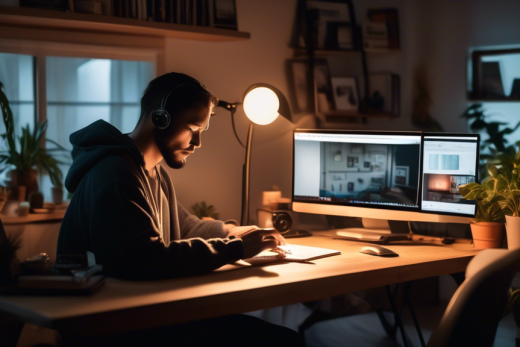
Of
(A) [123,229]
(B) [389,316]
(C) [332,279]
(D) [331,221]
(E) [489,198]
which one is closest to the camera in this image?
(A) [123,229]

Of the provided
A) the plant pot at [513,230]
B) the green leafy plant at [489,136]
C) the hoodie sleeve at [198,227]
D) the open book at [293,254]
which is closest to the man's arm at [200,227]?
the hoodie sleeve at [198,227]

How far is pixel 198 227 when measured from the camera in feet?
7.32

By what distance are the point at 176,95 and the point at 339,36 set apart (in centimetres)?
171

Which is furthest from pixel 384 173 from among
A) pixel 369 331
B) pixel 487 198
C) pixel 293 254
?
pixel 369 331

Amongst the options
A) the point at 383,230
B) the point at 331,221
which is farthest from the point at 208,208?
the point at 383,230

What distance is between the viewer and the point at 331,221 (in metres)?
3.12

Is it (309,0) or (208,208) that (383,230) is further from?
(309,0)

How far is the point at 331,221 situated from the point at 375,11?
133 centimetres

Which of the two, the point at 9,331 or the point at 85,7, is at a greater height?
the point at 85,7

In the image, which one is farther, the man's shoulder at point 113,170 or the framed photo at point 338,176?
the framed photo at point 338,176

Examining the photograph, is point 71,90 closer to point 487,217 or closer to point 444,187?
point 444,187

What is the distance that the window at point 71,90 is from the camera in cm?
280

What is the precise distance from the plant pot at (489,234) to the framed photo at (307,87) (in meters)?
1.32

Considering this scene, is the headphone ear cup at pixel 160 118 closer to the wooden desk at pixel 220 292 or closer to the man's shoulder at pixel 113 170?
the man's shoulder at pixel 113 170
